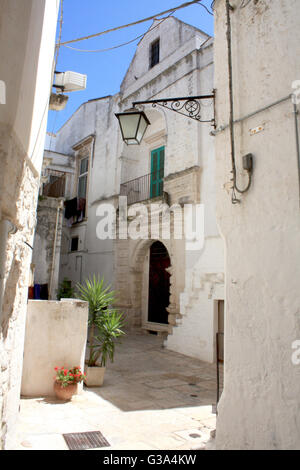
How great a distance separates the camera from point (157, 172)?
1202cm

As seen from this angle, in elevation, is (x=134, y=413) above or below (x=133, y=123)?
below

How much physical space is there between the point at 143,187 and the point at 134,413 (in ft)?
29.9

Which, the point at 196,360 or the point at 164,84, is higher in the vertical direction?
the point at 164,84

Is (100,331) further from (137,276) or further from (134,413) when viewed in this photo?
(137,276)

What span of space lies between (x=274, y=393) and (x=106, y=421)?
2.30 metres

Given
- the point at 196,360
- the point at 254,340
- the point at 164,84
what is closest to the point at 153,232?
the point at 196,360

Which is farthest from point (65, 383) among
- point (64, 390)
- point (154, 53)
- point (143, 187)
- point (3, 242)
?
point (154, 53)

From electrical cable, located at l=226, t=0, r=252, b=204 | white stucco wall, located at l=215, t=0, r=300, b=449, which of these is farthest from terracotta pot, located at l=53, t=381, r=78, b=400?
electrical cable, located at l=226, t=0, r=252, b=204

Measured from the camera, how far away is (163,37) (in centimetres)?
1181

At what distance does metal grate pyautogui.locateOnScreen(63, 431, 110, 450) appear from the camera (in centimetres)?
332

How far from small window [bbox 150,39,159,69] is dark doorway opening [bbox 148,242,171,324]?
6745mm

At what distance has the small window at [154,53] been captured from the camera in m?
12.2

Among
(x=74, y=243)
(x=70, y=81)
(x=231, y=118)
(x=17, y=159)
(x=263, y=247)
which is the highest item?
(x=70, y=81)

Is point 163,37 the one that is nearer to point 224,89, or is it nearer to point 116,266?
point 116,266
